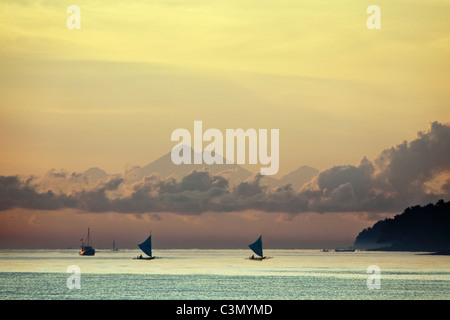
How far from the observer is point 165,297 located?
87.6 m

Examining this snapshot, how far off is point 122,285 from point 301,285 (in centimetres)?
2806
